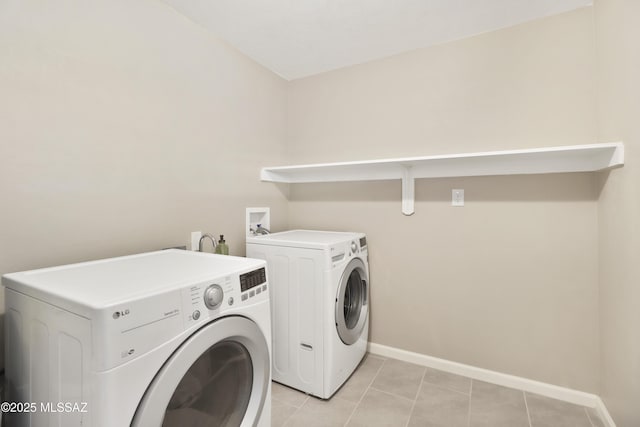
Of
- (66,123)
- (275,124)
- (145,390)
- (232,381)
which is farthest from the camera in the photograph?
(275,124)

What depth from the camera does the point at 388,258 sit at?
2211 mm

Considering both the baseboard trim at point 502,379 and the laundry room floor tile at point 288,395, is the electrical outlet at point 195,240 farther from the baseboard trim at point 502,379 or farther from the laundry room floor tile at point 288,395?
the baseboard trim at point 502,379

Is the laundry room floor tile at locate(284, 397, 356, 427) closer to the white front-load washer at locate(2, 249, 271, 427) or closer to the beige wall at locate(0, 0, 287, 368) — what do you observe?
the white front-load washer at locate(2, 249, 271, 427)

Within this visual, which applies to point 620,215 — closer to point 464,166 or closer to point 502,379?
point 464,166

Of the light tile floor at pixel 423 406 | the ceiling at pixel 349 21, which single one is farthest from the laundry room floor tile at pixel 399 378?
the ceiling at pixel 349 21

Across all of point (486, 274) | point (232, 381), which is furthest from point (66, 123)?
point (486, 274)

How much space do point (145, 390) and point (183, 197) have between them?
1.15 metres

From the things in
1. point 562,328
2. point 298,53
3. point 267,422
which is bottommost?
point 267,422

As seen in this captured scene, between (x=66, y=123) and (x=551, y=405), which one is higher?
(x=66, y=123)

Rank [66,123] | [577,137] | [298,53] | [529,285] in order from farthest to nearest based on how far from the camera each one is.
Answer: [298,53], [529,285], [577,137], [66,123]

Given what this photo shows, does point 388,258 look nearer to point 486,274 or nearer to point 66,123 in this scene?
point 486,274

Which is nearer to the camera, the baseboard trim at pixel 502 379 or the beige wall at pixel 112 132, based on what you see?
the beige wall at pixel 112 132

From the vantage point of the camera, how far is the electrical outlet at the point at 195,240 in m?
1.77

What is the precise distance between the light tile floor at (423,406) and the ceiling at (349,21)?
2.24 meters
